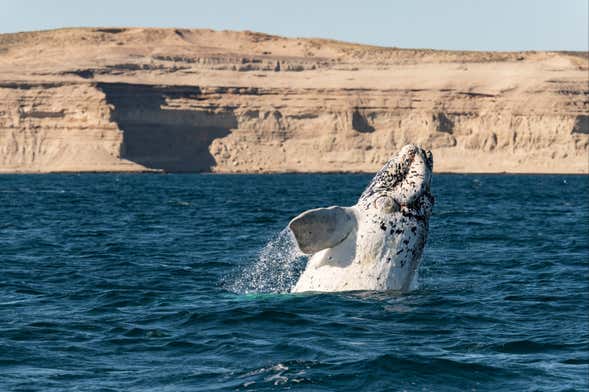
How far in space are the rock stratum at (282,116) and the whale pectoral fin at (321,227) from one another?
336 ft

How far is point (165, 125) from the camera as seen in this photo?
121062mm

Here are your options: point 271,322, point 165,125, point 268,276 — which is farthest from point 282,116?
point 271,322

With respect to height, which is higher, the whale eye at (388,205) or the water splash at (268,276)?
the whale eye at (388,205)

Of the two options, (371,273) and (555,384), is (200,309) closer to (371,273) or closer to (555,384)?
(371,273)

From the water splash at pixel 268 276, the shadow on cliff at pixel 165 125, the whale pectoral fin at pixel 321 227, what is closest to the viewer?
the whale pectoral fin at pixel 321 227

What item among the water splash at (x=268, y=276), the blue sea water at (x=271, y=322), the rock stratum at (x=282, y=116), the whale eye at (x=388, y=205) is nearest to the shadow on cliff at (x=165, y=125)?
the rock stratum at (x=282, y=116)

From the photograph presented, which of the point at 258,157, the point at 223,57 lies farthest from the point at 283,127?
the point at 223,57

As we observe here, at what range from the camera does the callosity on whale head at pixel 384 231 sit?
46.5ft

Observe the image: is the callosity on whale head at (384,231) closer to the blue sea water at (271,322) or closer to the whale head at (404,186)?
the whale head at (404,186)

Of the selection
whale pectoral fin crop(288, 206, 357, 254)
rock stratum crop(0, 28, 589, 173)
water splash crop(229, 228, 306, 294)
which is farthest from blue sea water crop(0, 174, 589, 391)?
rock stratum crop(0, 28, 589, 173)

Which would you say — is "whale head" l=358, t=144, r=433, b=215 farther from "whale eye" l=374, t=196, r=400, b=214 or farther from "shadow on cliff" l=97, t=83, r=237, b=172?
"shadow on cliff" l=97, t=83, r=237, b=172

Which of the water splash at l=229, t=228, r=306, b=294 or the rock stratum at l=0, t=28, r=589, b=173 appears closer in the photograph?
the water splash at l=229, t=228, r=306, b=294

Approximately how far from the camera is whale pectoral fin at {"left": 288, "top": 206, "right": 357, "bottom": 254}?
1305 cm

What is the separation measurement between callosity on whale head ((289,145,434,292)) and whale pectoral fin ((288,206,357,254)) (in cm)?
1
